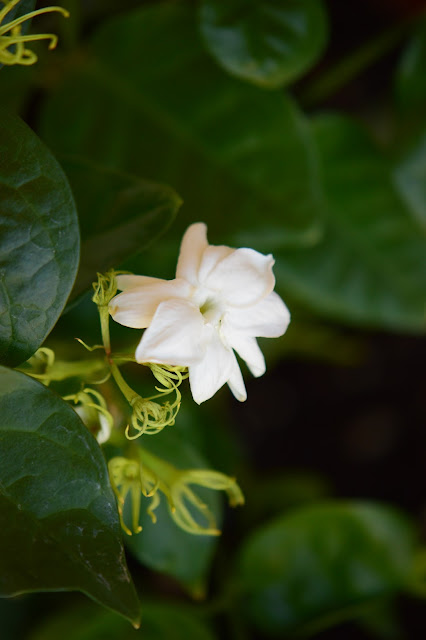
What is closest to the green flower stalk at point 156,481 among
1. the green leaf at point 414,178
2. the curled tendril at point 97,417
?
the curled tendril at point 97,417

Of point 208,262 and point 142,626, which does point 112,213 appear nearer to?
point 208,262

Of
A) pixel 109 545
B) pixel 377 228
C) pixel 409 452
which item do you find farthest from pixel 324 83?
pixel 109 545

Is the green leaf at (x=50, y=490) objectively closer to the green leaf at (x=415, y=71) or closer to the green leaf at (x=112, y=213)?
the green leaf at (x=112, y=213)

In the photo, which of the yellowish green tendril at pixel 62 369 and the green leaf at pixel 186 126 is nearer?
the yellowish green tendril at pixel 62 369

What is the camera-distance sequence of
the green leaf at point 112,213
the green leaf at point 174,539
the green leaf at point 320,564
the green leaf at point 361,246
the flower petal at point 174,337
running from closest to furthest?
the flower petal at point 174,337
the green leaf at point 112,213
the green leaf at point 174,539
the green leaf at point 320,564
the green leaf at point 361,246

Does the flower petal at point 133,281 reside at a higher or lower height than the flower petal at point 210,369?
higher

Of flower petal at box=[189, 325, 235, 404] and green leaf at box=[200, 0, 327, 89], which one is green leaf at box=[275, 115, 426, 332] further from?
flower petal at box=[189, 325, 235, 404]

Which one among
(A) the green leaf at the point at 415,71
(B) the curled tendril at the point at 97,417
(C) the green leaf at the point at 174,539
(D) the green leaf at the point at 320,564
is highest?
(B) the curled tendril at the point at 97,417

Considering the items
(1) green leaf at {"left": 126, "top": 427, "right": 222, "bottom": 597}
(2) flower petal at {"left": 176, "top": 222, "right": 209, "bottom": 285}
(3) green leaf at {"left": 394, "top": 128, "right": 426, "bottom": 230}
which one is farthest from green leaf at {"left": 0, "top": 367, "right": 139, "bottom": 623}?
(3) green leaf at {"left": 394, "top": 128, "right": 426, "bottom": 230}
